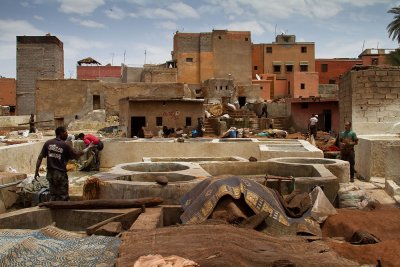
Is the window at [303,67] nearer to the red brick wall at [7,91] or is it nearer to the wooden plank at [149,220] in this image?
the red brick wall at [7,91]

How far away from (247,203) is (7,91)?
161 ft

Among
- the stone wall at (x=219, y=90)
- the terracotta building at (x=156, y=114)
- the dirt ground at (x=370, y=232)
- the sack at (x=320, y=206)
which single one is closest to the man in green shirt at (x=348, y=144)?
the dirt ground at (x=370, y=232)

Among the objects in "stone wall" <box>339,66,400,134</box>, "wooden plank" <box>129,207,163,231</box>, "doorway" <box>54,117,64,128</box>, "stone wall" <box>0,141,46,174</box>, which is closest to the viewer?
"wooden plank" <box>129,207,163,231</box>

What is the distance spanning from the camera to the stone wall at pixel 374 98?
13.7 metres

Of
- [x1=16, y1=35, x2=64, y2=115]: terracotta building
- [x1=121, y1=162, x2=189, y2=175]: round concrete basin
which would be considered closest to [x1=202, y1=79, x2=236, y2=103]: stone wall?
[x1=16, y1=35, x2=64, y2=115]: terracotta building

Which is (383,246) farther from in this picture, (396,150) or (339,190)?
(396,150)

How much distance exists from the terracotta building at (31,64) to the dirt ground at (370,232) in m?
41.1

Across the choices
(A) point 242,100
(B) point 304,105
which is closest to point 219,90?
(A) point 242,100

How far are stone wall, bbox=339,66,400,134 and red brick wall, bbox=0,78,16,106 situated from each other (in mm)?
43696

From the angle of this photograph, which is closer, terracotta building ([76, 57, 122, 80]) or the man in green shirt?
the man in green shirt

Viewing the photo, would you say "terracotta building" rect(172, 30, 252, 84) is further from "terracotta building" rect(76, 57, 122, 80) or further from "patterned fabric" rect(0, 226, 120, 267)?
"patterned fabric" rect(0, 226, 120, 267)

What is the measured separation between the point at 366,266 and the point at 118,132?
2472cm

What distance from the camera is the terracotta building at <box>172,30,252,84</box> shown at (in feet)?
159

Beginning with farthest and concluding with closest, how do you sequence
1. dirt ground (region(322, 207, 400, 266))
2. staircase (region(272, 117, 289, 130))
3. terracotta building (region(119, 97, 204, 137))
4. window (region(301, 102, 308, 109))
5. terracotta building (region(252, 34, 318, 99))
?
terracotta building (region(252, 34, 318, 99))
staircase (region(272, 117, 289, 130))
window (region(301, 102, 308, 109))
terracotta building (region(119, 97, 204, 137))
dirt ground (region(322, 207, 400, 266))
